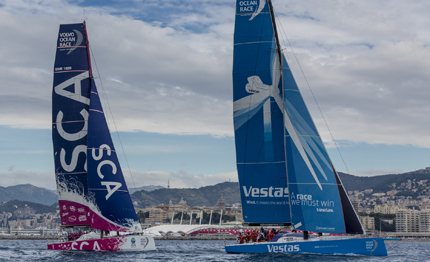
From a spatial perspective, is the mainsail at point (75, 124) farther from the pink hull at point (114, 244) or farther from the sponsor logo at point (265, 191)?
the sponsor logo at point (265, 191)

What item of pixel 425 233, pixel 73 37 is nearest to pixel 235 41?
pixel 73 37

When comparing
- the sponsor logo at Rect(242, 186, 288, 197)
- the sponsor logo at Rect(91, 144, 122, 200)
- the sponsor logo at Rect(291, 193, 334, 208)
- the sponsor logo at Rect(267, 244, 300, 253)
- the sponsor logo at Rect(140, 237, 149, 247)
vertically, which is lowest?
the sponsor logo at Rect(267, 244, 300, 253)

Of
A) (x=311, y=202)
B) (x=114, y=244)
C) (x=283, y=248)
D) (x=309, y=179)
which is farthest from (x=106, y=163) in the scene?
(x=311, y=202)

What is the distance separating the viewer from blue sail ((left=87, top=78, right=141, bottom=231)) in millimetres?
30172

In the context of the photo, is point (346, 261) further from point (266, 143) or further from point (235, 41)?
point (235, 41)

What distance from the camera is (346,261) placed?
22578 mm

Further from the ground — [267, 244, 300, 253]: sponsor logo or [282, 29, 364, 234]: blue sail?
[282, 29, 364, 234]: blue sail

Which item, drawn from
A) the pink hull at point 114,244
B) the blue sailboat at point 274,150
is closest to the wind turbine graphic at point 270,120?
the blue sailboat at point 274,150

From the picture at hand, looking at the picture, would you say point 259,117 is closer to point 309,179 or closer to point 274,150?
point 274,150

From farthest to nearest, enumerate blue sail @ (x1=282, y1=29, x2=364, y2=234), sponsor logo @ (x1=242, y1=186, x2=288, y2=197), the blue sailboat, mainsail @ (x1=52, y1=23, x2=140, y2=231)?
mainsail @ (x1=52, y1=23, x2=140, y2=231) → sponsor logo @ (x1=242, y1=186, x2=288, y2=197) → the blue sailboat → blue sail @ (x1=282, y1=29, x2=364, y2=234)

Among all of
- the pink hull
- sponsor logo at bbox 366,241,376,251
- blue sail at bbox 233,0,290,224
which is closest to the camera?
sponsor logo at bbox 366,241,376,251

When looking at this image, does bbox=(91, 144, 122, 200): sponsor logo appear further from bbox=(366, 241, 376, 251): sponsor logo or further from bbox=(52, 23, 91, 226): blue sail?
bbox=(366, 241, 376, 251): sponsor logo

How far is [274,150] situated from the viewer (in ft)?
88.3

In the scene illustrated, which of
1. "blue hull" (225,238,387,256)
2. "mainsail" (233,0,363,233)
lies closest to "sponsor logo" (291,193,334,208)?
"mainsail" (233,0,363,233)
